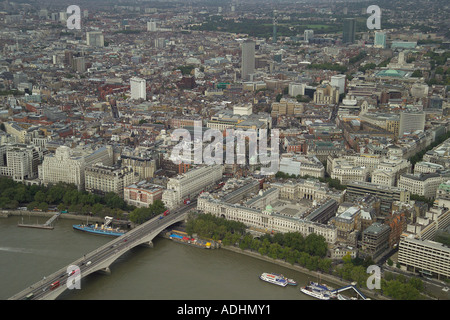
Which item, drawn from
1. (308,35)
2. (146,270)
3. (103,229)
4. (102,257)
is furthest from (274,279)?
(308,35)

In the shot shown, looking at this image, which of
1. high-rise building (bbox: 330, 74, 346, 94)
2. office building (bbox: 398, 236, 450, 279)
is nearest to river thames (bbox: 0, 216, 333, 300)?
office building (bbox: 398, 236, 450, 279)

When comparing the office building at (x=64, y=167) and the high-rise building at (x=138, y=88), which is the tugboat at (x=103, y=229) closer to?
the office building at (x=64, y=167)

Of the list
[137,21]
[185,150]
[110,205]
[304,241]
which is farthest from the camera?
[137,21]

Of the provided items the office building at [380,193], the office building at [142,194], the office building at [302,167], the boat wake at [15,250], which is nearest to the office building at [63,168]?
the office building at [142,194]

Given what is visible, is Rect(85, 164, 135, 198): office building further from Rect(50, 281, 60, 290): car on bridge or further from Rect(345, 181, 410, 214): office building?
Rect(345, 181, 410, 214): office building

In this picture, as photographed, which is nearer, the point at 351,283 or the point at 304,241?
the point at 351,283

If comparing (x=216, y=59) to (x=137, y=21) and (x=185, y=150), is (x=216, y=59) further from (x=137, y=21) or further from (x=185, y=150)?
(x=137, y=21)

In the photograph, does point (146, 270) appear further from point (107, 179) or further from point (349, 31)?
point (349, 31)

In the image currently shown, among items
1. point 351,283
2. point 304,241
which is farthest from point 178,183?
point 351,283
